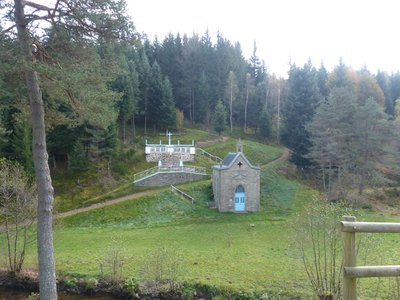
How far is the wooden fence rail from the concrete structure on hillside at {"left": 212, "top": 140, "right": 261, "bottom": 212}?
85.5 feet

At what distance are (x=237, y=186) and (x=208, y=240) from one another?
940 cm

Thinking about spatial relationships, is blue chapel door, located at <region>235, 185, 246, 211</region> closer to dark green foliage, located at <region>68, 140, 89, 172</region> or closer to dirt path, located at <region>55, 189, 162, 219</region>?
dirt path, located at <region>55, 189, 162, 219</region>

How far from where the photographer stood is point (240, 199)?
3083 centimetres

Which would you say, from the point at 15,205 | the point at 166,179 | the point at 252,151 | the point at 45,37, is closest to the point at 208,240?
the point at 15,205

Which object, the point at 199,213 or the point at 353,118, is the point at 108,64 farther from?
the point at 353,118

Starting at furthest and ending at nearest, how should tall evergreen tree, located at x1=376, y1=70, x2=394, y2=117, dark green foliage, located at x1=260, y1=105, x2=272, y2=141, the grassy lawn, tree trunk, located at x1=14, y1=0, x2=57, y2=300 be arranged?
tall evergreen tree, located at x1=376, y1=70, x2=394, y2=117 < dark green foliage, located at x1=260, y1=105, x2=272, y2=141 < the grassy lawn < tree trunk, located at x1=14, y1=0, x2=57, y2=300

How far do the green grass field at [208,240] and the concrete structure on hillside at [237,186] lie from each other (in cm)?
107

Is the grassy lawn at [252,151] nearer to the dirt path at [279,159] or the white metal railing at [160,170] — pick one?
the dirt path at [279,159]

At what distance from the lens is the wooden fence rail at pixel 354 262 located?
427 centimetres

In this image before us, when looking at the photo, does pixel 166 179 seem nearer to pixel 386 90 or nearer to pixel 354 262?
pixel 354 262

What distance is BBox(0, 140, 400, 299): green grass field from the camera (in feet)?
44.1

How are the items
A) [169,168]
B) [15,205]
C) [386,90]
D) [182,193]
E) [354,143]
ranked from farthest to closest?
[386,90] < [169,168] < [354,143] < [182,193] < [15,205]

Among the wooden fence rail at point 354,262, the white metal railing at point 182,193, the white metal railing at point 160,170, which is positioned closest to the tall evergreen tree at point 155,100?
the white metal railing at point 160,170

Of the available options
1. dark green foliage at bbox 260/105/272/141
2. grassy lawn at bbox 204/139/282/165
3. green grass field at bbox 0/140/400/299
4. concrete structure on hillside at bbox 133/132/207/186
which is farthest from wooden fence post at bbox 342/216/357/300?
dark green foliage at bbox 260/105/272/141
